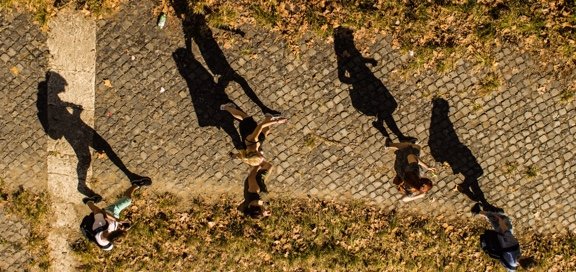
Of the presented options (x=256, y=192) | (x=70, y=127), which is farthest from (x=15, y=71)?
(x=256, y=192)

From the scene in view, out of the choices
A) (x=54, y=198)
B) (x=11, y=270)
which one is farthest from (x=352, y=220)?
(x=11, y=270)

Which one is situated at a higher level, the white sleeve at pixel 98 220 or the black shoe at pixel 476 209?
the white sleeve at pixel 98 220

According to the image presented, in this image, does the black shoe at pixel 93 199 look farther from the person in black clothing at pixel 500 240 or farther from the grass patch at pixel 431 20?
the person in black clothing at pixel 500 240

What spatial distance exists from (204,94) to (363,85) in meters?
2.99

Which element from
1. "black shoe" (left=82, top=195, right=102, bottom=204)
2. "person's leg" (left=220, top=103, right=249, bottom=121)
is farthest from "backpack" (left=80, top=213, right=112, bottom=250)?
"person's leg" (left=220, top=103, right=249, bottom=121)

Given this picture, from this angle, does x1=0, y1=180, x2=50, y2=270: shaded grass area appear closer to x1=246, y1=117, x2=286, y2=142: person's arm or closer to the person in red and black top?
x1=246, y1=117, x2=286, y2=142: person's arm

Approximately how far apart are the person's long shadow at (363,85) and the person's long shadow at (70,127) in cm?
441

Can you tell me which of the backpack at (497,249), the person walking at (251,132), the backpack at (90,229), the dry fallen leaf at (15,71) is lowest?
the backpack at (497,249)

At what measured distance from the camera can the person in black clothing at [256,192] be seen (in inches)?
335

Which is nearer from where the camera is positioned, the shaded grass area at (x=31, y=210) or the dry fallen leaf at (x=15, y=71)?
the dry fallen leaf at (x=15, y=71)

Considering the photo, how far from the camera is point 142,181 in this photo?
8992 mm

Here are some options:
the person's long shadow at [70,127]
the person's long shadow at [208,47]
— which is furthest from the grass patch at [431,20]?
the person's long shadow at [70,127]

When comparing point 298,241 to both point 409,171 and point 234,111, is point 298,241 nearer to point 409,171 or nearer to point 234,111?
point 409,171

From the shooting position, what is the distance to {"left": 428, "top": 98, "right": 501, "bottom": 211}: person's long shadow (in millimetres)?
8930
